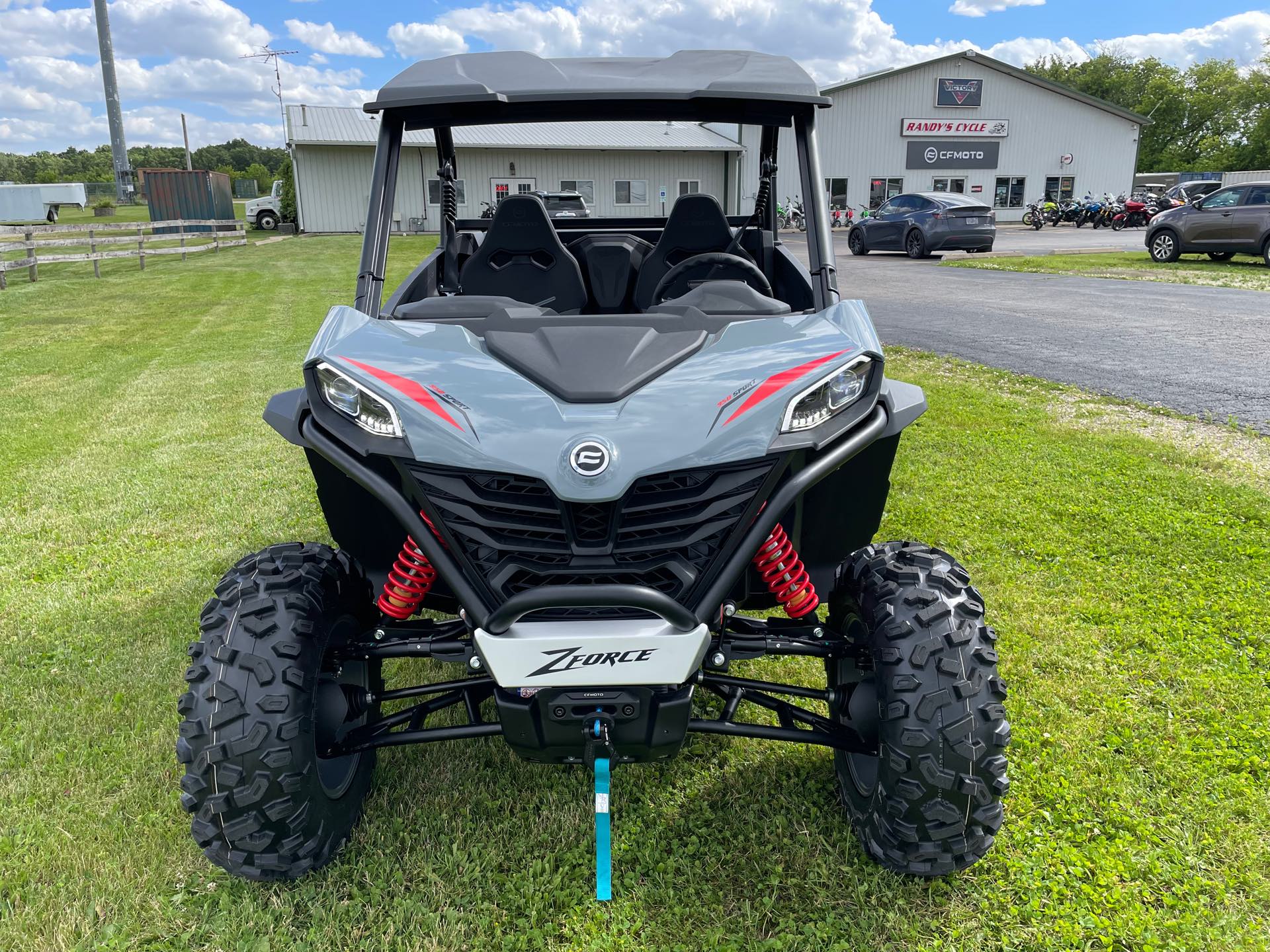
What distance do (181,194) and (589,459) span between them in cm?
4405

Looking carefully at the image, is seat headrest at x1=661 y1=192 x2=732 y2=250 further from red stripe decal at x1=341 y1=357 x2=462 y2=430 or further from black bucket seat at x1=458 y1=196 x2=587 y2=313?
red stripe decal at x1=341 y1=357 x2=462 y2=430

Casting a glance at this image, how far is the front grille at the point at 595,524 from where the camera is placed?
207 cm

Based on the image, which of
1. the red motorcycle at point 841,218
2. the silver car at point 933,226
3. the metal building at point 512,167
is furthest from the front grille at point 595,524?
the red motorcycle at point 841,218

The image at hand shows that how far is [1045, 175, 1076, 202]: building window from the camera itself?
41594 mm

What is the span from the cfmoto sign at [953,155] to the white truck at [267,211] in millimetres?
26206

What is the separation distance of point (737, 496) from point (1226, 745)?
2.07m

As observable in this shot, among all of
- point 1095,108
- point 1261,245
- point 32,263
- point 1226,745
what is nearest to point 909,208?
point 1261,245

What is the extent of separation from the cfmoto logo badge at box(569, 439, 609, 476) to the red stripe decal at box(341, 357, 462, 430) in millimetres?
281

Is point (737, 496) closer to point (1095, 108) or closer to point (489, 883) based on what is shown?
point (489, 883)

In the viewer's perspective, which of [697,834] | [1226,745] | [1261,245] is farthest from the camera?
[1261,245]

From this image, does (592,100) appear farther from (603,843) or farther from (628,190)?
(628,190)

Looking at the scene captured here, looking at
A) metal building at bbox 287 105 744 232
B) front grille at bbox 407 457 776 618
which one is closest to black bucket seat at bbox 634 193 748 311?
front grille at bbox 407 457 776 618

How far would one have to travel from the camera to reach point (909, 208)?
71.6ft

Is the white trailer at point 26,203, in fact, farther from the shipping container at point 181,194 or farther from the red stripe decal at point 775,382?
the red stripe decal at point 775,382
